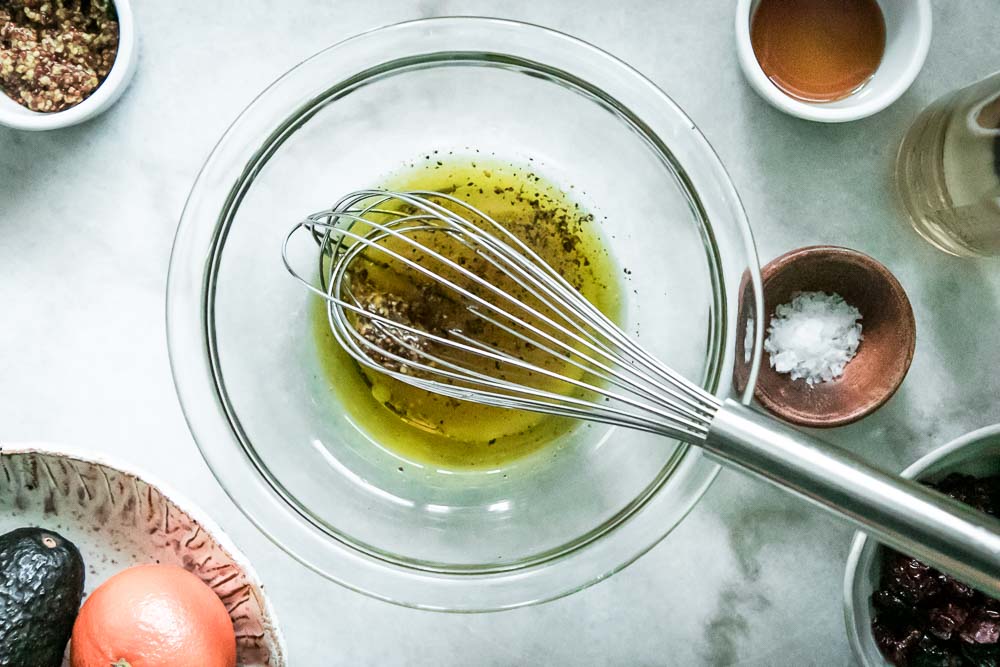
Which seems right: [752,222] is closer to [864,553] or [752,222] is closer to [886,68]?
[886,68]

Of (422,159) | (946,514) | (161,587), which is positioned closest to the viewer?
(946,514)

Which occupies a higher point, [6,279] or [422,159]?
[422,159]

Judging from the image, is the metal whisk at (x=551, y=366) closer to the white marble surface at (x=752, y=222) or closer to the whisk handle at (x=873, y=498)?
the whisk handle at (x=873, y=498)

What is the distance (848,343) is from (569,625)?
0.47 meters

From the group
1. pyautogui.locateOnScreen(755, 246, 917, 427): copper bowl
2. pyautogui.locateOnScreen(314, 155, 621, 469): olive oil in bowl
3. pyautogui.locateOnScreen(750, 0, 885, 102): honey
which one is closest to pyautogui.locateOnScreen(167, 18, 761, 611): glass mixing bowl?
pyautogui.locateOnScreen(314, 155, 621, 469): olive oil in bowl

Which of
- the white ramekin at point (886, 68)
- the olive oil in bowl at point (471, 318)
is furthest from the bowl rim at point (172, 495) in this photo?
the white ramekin at point (886, 68)

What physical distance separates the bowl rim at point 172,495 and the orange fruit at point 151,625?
45 mm

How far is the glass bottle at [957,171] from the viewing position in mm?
1021

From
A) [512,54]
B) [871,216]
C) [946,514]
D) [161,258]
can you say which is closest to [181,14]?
[161,258]

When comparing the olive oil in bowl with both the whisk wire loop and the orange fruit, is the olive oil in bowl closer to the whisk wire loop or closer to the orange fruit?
the whisk wire loop

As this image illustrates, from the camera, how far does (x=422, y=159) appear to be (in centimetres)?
108

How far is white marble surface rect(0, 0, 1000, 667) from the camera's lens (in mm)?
1119

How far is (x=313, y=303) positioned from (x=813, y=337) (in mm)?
575

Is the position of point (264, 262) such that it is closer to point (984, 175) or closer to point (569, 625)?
point (569, 625)
